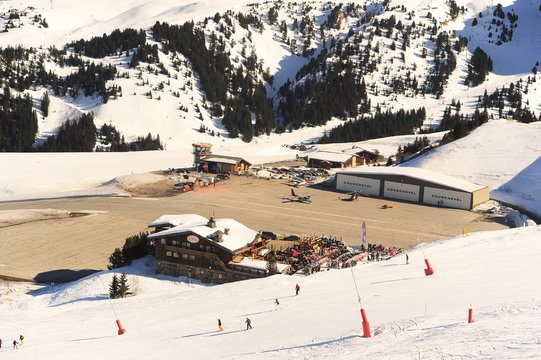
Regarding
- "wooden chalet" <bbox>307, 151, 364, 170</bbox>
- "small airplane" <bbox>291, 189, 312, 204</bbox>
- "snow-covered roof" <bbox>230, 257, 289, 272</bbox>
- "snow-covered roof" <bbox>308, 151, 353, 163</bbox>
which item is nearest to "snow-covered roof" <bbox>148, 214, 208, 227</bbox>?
"snow-covered roof" <bbox>230, 257, 289, 272</bbox>

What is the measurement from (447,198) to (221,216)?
85.3ft

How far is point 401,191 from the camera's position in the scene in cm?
6794

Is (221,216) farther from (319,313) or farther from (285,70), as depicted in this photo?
(285,70)

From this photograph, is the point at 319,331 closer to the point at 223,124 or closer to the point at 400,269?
the point at 400,269

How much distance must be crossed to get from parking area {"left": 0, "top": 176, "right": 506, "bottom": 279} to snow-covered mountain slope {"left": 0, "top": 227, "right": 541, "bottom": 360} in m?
7.98

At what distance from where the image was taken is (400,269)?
3447 cm

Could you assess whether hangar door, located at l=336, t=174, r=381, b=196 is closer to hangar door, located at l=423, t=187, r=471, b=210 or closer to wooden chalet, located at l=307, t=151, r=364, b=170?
hangar door, located at l=423, t=187, r=471, b=210

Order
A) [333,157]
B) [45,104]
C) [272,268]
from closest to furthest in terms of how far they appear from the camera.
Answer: [272,268] → [333,157] → [45,104]

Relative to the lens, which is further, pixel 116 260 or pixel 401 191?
pixel 401 191

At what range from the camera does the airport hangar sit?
63.9 metres

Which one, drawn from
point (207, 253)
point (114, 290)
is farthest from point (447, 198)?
point (114, 290)

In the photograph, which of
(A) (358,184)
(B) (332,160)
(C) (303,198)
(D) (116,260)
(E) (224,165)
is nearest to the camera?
(D) (116,260)

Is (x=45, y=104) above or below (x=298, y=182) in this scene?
above

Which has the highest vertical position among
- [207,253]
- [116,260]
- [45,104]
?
[45,104]
